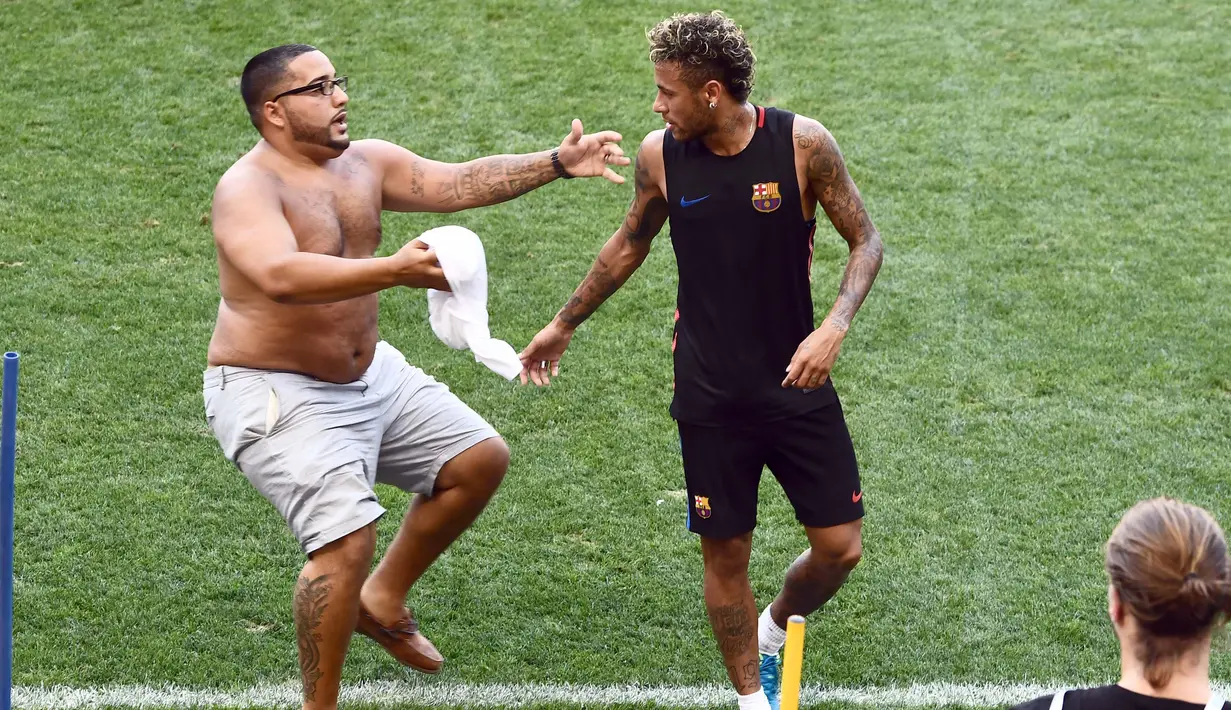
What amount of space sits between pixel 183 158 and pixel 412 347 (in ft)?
9.32

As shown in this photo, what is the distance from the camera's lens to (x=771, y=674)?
5047 millimetres

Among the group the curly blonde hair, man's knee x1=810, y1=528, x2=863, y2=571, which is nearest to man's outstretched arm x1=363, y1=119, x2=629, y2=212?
the curly blonde hair

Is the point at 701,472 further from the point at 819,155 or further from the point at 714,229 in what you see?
the point at 819,155

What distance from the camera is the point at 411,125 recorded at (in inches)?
390

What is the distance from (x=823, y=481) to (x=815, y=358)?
0.43 m

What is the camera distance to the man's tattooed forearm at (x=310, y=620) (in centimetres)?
441

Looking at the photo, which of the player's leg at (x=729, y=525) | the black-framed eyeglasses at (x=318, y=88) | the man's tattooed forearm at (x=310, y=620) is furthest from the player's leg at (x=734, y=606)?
the black-framed eyeglasses at (x=318, y=88)

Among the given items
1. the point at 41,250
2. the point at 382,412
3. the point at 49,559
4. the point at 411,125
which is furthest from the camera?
the point at 411,125

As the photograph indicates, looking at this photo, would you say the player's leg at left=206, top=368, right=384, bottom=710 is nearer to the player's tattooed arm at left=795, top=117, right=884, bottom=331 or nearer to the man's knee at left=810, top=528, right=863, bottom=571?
the man's knee at left=810, top=528, right=863, bottom=571

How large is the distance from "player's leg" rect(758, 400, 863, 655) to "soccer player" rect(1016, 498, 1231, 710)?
1779 mm

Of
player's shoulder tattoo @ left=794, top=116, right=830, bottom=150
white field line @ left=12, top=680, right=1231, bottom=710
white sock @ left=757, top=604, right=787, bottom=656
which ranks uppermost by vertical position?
player's shoulder tattoo @ left=794, top=116, right=830, bottom=150

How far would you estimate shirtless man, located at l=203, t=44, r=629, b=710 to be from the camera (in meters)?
4.36

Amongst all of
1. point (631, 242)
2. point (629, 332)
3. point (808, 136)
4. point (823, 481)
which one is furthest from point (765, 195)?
point (629, 332)

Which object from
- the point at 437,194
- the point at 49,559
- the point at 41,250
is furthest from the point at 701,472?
the point at 41,250
